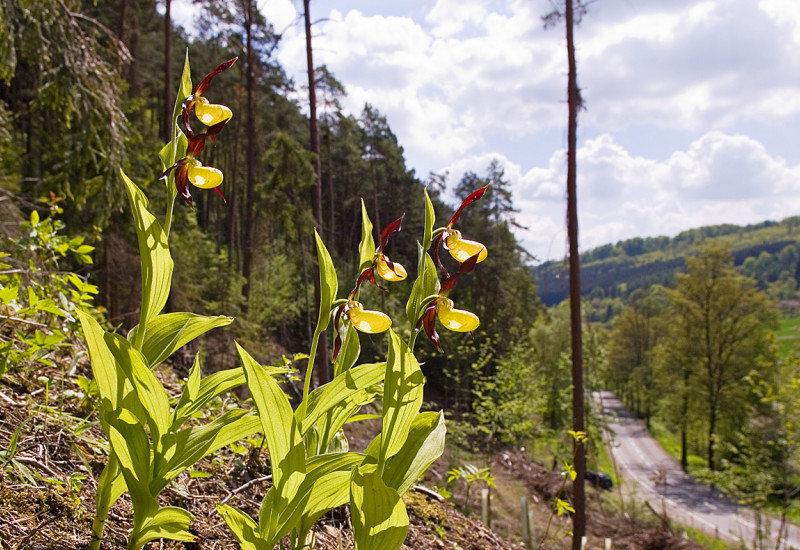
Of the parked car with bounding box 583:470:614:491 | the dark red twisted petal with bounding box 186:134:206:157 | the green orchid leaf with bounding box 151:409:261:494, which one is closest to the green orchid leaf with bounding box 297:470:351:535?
the green orchid leaf with bounding box 151:409:261:494

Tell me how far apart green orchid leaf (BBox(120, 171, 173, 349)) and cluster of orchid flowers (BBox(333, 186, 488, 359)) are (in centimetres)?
57

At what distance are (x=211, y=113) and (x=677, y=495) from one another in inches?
1308

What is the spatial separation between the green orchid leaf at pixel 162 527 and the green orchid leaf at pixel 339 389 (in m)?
0.46

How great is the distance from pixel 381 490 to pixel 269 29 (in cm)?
1372

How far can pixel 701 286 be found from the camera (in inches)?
963

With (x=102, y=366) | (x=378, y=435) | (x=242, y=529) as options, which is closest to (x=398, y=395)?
(x=378, y=435)

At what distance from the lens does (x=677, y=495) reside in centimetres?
2767

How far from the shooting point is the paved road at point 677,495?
A: 67.3 ft

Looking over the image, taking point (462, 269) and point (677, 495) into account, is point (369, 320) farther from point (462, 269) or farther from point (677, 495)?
point (677, 495)

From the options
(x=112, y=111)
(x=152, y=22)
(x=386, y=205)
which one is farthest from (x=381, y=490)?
(x=386, y=205)

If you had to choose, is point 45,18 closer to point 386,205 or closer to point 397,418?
point 397,418

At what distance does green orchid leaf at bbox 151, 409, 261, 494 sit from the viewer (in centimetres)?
147

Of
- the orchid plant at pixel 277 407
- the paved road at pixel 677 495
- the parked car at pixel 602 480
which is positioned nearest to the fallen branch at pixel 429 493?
the orchid plant at pixel 277 407

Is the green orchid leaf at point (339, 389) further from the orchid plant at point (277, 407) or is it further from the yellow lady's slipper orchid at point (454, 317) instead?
the yellow lady's slipper orchid at point (454, 317)
